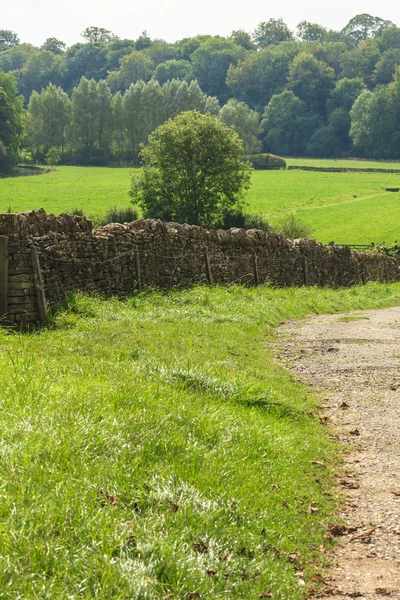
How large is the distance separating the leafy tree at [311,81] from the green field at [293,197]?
260 ft

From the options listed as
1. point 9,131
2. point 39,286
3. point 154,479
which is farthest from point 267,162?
point 154,479

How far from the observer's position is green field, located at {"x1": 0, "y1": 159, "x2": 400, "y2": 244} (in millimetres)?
62312

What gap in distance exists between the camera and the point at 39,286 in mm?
12273

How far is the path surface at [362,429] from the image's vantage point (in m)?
4.94

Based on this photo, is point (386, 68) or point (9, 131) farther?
point (386, 68)

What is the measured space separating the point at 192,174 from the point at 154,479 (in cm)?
5510

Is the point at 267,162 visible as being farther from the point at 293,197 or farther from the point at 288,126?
the point at 288,126

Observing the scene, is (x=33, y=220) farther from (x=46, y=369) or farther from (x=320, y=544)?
(x=320, y=544)

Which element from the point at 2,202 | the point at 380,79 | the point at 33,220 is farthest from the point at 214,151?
the point at 380,79

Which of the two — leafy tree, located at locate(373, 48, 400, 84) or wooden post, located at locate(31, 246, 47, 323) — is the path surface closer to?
wooden post, located at locate(31, 246, 47, 323)

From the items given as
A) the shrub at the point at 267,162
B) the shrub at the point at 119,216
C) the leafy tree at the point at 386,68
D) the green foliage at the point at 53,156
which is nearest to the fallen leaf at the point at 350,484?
the shrub at the point at 119,216

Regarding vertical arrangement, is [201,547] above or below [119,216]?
above

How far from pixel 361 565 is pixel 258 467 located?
4.67 feet

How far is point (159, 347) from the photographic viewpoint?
11.1 m
